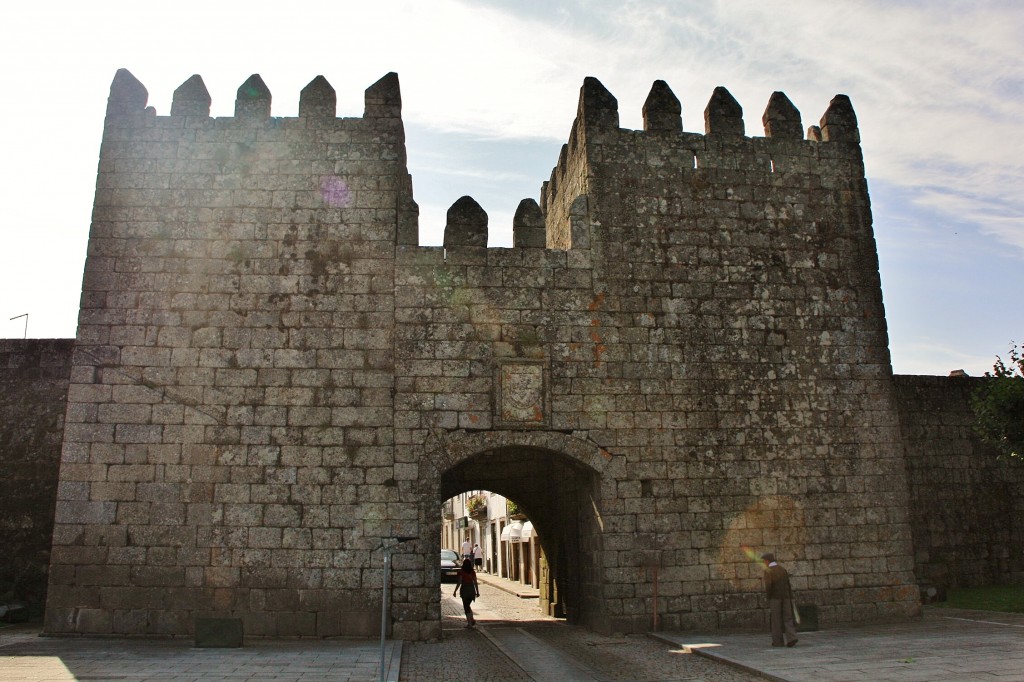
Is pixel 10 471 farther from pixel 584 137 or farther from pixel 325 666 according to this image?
pixel 584 137

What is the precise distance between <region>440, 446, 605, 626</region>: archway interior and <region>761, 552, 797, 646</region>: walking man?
85.5 inches

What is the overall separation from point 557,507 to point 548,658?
13.0 ft

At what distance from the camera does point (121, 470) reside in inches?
369

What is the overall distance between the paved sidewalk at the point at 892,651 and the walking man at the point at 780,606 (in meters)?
0.15

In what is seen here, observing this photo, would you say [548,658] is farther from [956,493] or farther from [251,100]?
[956,493]

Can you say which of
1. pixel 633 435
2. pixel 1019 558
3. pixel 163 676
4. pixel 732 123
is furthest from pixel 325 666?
pixel 1019 558

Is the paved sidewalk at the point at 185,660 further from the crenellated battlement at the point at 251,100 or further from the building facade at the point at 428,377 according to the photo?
the crenellated battlement at the point at 251,100

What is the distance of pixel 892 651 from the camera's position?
7.76 m

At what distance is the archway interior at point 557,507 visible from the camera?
10.4m

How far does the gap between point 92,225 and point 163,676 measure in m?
6.16

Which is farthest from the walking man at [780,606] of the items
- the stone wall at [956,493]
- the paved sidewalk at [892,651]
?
the stone wall at [956,493]

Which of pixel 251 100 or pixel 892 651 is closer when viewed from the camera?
pixel 892 651

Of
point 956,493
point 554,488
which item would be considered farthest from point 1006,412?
point 554,488

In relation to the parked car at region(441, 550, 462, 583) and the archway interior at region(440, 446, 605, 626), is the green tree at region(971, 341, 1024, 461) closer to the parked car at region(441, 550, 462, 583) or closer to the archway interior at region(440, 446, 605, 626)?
the archway interior at region(440, 446, 605, 626)
